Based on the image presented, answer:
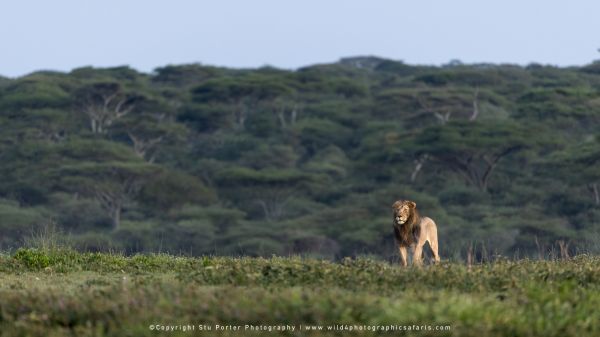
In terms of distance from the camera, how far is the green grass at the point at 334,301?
28.6 ft

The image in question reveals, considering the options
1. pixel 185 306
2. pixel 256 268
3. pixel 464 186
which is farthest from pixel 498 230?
pixel 185 306

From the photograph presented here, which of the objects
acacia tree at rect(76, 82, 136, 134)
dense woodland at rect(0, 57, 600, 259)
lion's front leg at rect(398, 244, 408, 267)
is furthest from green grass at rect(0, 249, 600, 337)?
acacia tree at rect(76, 82, 136, 134)

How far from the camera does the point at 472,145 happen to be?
5634 centimetres

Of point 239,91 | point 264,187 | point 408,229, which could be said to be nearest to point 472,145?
point 264,187

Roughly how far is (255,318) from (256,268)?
348 centimetres

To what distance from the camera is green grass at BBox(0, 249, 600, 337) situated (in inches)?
344

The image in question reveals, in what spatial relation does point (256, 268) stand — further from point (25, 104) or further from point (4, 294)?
point (25, 104)

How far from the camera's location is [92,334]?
8.64 meters

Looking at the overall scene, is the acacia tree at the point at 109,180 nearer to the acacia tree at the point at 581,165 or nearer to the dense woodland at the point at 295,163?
the dense woodland at the point at 295,163

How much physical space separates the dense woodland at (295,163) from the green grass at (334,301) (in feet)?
99.3

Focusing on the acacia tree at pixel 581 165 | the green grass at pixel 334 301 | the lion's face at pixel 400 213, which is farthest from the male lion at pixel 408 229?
the acacia tree at pixel 581 165

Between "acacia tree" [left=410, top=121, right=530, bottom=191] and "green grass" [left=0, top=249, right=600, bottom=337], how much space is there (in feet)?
143

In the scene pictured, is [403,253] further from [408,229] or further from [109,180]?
[109,180]

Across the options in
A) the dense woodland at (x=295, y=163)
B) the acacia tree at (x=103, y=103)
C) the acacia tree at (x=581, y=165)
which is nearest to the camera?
the dense woodland at (x=295, y=163)
